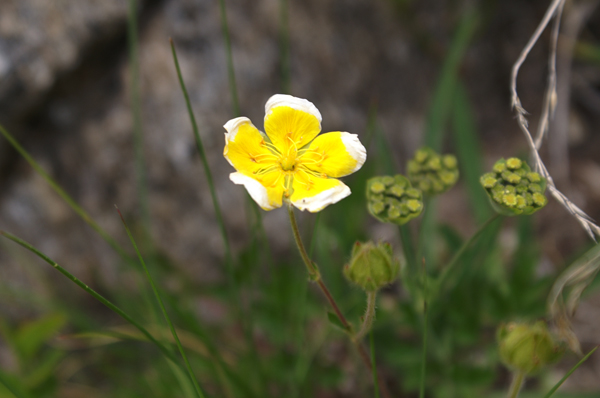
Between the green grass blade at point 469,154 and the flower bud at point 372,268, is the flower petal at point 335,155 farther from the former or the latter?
the green grass blade at point 469,154

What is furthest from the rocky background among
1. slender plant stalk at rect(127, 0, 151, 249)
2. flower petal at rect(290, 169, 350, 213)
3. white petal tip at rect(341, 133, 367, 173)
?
white petal tip at rect(341, 133, 367, 173)

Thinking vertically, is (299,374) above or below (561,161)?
below

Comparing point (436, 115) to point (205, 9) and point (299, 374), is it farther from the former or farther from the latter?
point (299, 374)

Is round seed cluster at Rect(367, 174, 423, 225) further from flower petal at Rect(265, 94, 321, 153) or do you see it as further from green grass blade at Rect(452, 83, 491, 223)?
green grass blade at Rect(452, 83, 491, 223)

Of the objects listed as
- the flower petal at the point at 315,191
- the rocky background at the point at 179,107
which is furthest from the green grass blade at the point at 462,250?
the rocky background at the point at 179,107

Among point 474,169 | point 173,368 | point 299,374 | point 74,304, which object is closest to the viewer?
point 173,368

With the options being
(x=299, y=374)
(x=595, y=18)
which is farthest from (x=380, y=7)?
(x=299, y=374)
